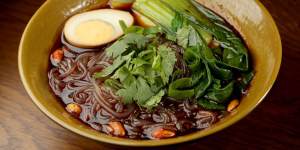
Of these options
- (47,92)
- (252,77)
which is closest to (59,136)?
(47,92)

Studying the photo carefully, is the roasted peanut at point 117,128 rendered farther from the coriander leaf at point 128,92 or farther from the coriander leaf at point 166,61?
the coriander leaf at point 166,61

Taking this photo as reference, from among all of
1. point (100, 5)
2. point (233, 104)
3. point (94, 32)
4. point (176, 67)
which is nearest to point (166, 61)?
point (176, 67)

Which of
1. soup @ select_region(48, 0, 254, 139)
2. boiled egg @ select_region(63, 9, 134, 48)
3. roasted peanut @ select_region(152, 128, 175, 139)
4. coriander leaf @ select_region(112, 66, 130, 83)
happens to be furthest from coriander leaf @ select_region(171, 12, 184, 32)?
roasted peanut @ select_region(152, 128, 175, 139)

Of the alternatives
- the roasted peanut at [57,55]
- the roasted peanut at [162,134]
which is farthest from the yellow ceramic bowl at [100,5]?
the roasted peanut at [162,134]

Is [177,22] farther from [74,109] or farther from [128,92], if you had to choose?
[74,109]

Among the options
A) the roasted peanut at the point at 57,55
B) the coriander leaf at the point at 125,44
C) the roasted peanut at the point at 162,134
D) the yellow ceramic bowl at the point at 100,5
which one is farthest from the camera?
the roasted peanut at the point at 57,55

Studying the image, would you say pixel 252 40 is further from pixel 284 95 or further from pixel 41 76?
pixel 41 76
